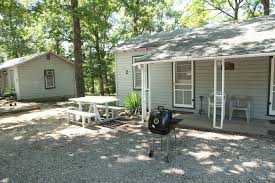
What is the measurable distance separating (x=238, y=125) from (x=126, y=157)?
12.1 feet

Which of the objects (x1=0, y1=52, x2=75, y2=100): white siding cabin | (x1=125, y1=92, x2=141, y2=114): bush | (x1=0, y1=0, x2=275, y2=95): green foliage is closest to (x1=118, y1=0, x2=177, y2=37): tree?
(x1=0, y1=0, x2=275, y2=95): green foliage

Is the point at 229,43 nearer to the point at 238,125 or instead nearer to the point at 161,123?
the point at 238,125

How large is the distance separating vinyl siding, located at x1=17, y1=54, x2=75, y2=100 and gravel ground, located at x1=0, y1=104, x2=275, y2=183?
1036 centimetres

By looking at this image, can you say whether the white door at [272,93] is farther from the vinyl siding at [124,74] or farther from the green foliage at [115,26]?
the green foliage at [115,26]

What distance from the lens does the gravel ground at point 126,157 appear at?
4242 mm

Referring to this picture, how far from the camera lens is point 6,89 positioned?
19.3m

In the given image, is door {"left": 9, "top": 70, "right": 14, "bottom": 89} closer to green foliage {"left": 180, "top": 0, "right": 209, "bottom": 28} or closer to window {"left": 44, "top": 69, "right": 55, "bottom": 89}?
window {"left": 44, "top": 69, "right": 55, "bottom": 89}

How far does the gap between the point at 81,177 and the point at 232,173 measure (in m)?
2.61

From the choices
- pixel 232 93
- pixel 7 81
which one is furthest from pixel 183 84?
pixel 7 81

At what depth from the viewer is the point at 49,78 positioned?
60.5 ft

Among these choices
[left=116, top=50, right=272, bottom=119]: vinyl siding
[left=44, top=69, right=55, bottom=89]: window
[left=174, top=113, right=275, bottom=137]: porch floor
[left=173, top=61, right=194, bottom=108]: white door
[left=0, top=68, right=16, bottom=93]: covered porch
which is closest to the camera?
[left=174, top=113, right=275, bottom=137]: porch floor

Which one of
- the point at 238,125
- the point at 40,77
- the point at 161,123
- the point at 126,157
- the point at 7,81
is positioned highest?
the point at 40,77

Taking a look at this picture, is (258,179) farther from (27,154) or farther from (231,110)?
(27,154)

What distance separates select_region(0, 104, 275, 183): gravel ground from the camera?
13.9 ft
